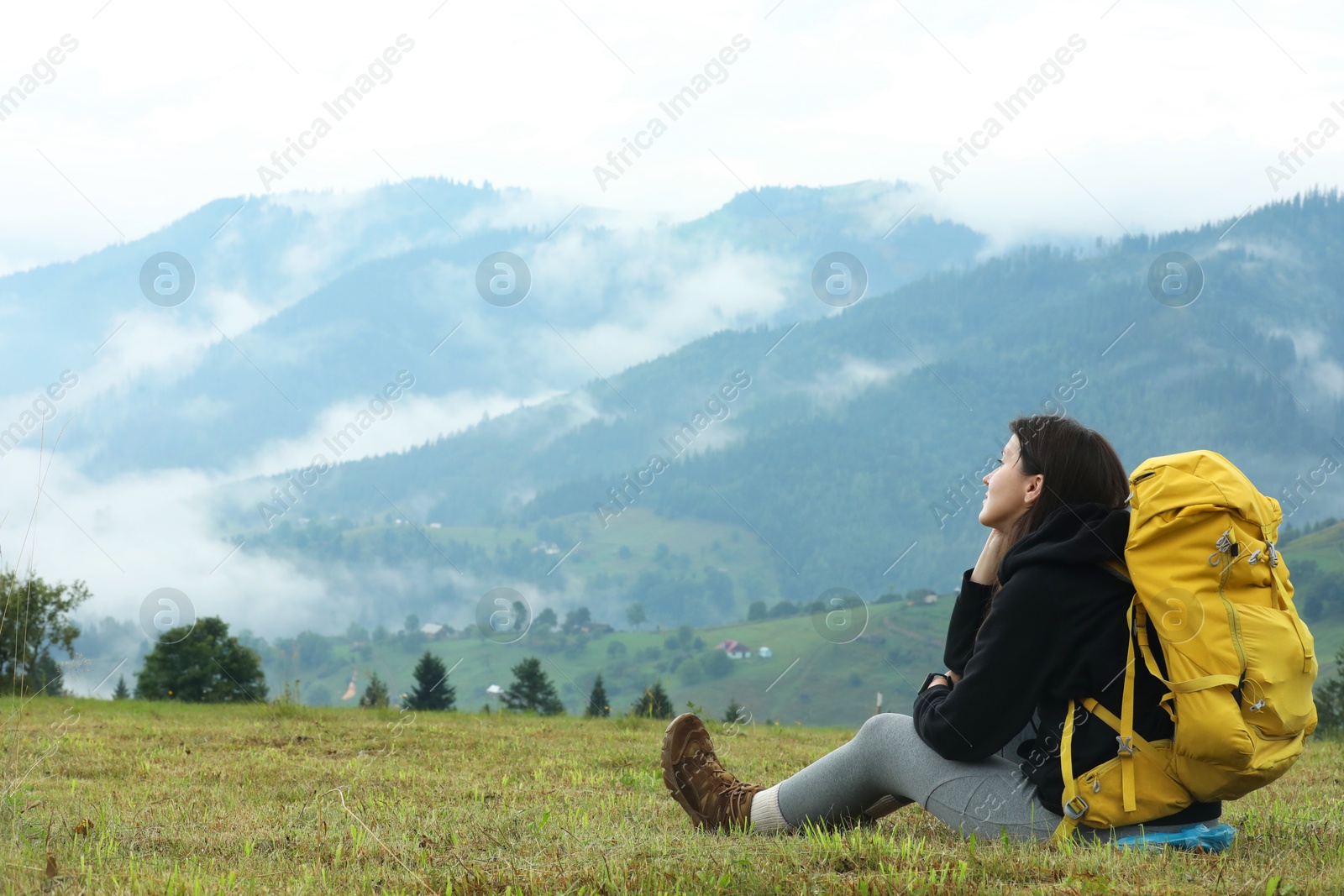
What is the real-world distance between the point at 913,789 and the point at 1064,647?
32.5 inches

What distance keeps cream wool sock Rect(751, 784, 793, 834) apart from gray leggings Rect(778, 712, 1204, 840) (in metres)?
0.02

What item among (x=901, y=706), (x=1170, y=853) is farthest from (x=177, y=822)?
(x=901, y=706)

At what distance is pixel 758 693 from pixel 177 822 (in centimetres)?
15941

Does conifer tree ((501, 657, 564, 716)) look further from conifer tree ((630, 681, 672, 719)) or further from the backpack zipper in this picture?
the backpack zipper

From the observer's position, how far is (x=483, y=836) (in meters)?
3.92

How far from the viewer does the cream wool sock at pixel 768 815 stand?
3.91m

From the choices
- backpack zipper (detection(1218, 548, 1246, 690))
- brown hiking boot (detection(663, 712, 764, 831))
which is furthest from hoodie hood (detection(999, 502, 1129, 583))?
brown hiking boot (detection(663, 712, 764, 831))

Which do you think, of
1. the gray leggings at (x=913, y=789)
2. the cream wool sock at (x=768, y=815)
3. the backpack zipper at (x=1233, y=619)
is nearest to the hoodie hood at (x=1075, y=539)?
the backpack zipper at (x=1233, y=619)

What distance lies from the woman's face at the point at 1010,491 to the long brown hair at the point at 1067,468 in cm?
2

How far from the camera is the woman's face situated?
367 cm

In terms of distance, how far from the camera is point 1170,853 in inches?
126

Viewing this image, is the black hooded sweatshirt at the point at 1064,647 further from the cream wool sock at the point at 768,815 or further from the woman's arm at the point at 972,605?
the cream wool sock at the point at 768,815

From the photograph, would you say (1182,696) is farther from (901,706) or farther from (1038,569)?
(901,706)

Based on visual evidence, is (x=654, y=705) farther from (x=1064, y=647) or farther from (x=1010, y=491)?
(x=1064, y=647)
